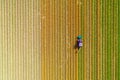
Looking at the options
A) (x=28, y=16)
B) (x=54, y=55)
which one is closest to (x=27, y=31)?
(x=28, y=16)

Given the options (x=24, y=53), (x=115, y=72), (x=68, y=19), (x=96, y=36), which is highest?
(x=68, y=19)

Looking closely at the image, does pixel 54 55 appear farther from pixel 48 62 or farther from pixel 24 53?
pixel 24 53

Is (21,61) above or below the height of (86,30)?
below

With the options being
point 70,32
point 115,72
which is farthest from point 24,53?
point 115,72

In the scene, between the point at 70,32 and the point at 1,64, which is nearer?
the point at 70,32

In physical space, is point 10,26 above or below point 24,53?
above

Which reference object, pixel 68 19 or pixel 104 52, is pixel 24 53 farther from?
pixel 104 52
